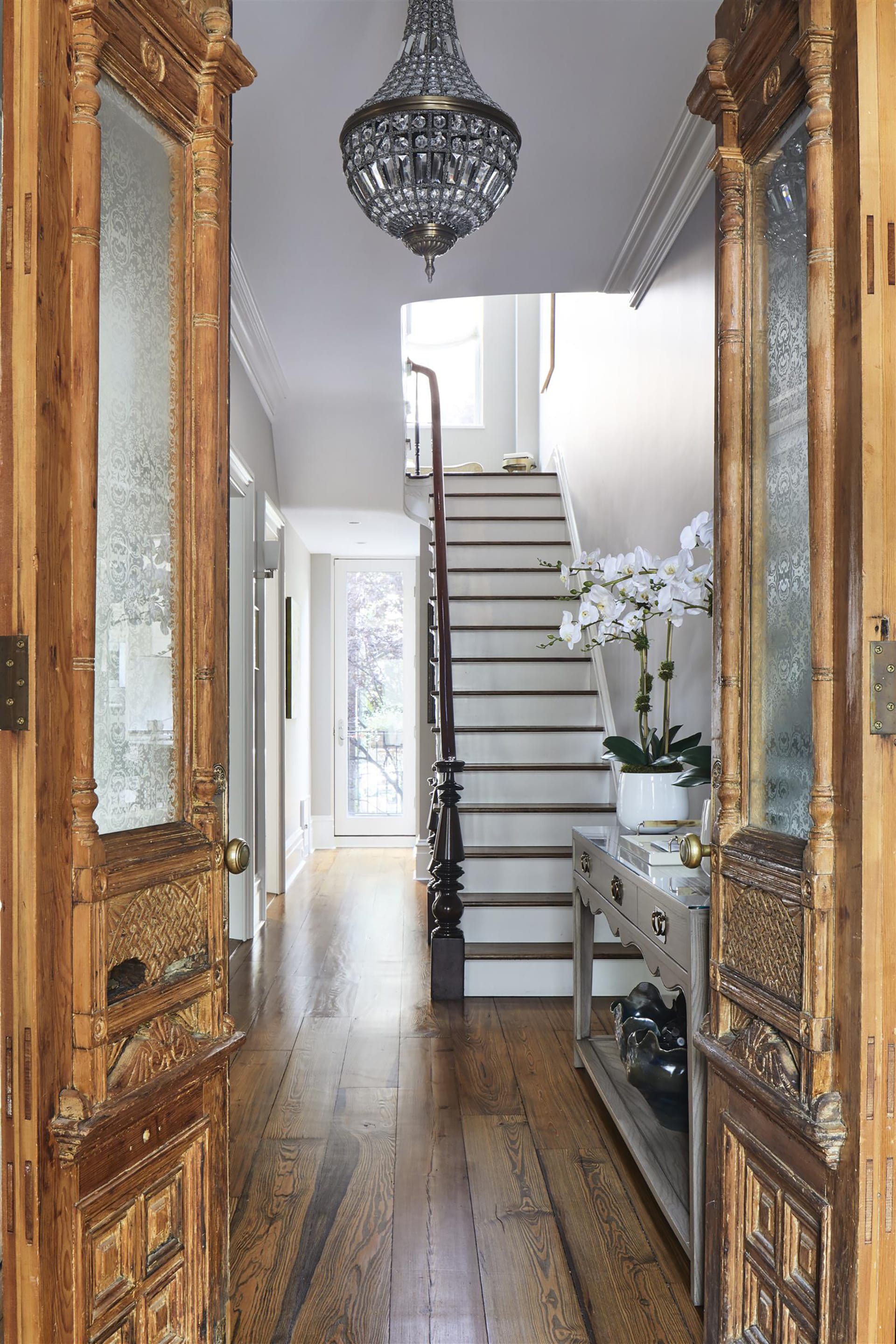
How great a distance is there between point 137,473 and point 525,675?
378 cm

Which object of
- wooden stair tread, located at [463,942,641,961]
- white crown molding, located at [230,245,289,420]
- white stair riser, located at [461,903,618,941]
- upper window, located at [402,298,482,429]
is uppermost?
upper window, located at [402,298,482,429]

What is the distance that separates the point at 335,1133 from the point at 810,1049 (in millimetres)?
1737

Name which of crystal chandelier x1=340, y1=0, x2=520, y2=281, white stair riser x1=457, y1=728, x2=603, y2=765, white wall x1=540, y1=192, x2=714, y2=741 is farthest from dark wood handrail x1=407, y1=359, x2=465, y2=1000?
crystal chandelier x1=340, y1=0, x2=520, y2=281

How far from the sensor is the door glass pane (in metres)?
8.41

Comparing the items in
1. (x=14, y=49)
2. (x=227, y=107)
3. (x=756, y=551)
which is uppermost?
(x=227, y=107)

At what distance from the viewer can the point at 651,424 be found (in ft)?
12.3

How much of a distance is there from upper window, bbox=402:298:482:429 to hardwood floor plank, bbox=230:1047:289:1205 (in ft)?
19.8

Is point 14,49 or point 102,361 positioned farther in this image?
point 102,361

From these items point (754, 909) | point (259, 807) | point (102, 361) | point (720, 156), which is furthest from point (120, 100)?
point (259, 807)

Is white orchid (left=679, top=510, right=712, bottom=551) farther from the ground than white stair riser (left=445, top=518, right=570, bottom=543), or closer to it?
closer to it

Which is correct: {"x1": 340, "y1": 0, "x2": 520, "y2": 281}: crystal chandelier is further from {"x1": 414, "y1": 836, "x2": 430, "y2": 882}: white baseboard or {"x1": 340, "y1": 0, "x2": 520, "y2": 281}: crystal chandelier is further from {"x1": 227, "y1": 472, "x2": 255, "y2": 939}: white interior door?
{"x1": 414, "y1": 836, "x2": 430, "y2": 882}: white baseboard

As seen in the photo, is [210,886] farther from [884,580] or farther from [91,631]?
[884,580]

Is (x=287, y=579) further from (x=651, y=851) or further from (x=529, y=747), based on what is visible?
(x=651, y=851)

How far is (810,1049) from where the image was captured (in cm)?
125
